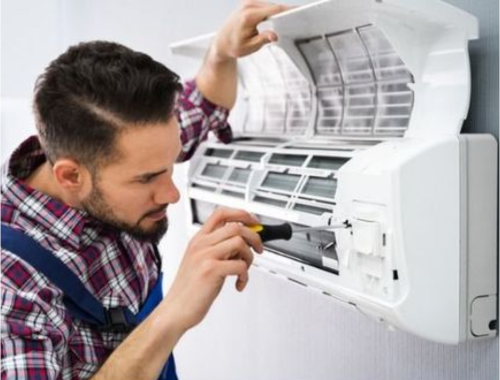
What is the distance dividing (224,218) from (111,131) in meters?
0.23

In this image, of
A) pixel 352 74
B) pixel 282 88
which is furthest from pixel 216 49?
pixel 352 74

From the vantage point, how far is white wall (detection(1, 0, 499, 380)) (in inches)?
36.5

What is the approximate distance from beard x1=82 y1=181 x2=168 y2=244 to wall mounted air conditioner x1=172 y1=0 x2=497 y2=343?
0.50ft

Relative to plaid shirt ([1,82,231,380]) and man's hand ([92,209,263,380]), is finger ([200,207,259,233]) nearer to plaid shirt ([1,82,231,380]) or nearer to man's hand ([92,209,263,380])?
man's hand ([92,209,263,380])

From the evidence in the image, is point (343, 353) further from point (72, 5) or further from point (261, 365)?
point (72, 5)

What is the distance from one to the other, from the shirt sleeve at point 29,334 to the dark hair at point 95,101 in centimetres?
22

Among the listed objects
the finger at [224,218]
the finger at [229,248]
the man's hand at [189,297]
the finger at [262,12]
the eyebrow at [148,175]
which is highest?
the finger at [262,12]

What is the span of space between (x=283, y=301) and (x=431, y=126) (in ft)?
1.89

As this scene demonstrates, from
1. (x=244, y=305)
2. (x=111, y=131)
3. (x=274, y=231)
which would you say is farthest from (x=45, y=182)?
(x=244, y=305)

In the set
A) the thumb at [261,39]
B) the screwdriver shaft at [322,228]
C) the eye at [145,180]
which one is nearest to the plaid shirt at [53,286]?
the eye at [145,180]

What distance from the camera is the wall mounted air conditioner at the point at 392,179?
2.63ft

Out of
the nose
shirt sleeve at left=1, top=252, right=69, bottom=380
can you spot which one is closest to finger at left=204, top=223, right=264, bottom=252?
the nose

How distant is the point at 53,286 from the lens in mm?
998

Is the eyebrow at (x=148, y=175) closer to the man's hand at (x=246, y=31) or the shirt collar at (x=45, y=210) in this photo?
the shirt collar at (x=45, y=210)
